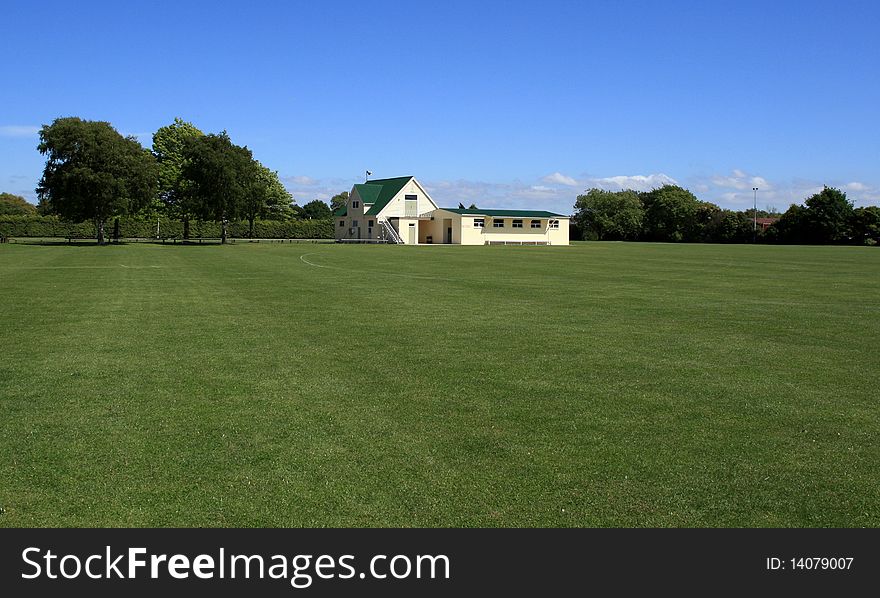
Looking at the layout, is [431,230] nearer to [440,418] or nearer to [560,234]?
[560,234]

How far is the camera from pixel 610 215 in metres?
113

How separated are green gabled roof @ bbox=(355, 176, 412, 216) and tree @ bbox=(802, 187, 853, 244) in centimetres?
4700

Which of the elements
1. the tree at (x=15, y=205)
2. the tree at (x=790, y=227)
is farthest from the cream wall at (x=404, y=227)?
the tree at (x=15, y=205)

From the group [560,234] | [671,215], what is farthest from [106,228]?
[671,215]

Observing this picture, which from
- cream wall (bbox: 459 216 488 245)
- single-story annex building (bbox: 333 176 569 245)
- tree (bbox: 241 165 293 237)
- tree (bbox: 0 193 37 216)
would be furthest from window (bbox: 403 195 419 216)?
tree (bbox: 0 193 37 216)

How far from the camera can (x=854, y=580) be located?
15.0ft

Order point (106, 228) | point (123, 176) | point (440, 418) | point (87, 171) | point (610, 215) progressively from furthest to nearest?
point (610, 215) < point (106, 228) < point (123, 176) < point (87, 171) < point (440, 418)

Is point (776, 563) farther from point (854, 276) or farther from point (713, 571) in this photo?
point (854, 276)

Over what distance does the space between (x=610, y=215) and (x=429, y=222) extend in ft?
119

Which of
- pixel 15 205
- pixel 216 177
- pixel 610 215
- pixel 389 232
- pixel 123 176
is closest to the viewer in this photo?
pixel 123 176

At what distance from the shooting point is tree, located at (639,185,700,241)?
10556 centimetres

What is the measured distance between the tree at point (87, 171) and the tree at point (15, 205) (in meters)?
59.9

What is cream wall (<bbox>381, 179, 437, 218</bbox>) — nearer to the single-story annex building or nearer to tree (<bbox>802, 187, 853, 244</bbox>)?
the single-story annex building

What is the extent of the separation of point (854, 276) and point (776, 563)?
2861 cm
